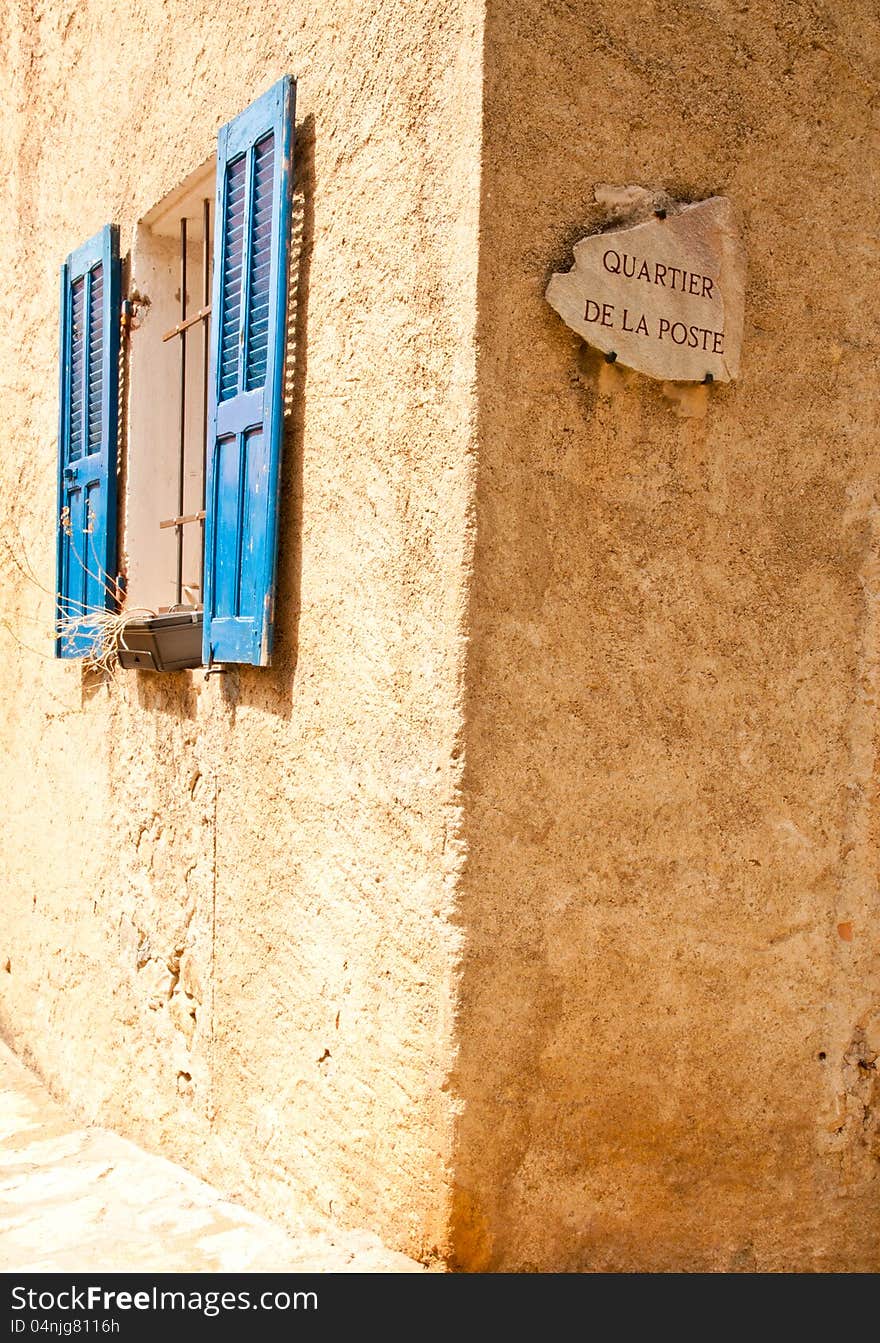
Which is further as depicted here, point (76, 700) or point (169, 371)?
point (76, 700)

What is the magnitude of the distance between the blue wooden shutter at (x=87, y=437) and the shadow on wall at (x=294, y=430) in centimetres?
125

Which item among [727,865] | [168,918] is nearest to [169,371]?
[168,918]

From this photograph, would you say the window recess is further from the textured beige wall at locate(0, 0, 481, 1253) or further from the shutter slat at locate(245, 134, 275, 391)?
the shutter slat at locate(245, 134, 275, 391)

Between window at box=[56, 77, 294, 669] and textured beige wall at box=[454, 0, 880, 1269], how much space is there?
771 mm

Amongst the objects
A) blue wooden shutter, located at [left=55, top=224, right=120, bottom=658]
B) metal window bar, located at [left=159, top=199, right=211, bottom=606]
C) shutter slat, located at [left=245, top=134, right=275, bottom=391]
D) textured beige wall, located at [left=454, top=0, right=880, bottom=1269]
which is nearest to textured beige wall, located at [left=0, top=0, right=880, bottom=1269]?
textured beige wall, located at [left=454, top=0, right=880, bottom=1269]

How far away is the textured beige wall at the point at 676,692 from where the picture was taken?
262 centimetres

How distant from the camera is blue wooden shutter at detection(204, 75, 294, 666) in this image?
3.15m

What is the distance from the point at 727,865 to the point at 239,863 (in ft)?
4.10

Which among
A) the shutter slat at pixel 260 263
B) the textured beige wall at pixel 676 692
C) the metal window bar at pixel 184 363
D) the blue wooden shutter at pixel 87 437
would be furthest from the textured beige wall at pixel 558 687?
the blue wooden shutter at pixel 87 437

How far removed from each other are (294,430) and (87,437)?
65.2 inches

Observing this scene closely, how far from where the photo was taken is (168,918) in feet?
12.6

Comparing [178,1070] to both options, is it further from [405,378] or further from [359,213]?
[359,213]
